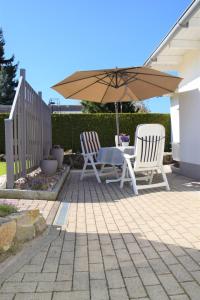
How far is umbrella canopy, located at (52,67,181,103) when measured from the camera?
8.48 m

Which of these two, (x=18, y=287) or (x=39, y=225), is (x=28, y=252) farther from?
(x=18, y=287)

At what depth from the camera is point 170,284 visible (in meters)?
2.90

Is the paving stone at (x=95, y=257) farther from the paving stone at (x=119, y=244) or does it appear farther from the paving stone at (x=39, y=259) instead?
the paving stone at (x=39, y=259)

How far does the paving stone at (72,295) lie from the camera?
272 centimetres

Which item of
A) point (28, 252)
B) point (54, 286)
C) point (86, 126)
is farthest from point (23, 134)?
point (86, 126)

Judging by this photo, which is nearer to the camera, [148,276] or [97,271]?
[148,276]

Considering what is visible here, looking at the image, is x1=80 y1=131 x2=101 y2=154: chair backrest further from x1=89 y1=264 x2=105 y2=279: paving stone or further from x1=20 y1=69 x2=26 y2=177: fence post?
x1=89 y1=264 x2=105 y2=279: paving stone

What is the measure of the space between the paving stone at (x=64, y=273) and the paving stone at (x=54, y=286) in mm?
83

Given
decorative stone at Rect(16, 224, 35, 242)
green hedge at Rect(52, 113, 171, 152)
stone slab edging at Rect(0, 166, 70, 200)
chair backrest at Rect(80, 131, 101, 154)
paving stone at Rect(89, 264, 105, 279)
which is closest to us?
paving stone at Rect(89, 264, 105, 279)

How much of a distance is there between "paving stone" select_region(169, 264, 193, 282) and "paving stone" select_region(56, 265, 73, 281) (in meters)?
0.85

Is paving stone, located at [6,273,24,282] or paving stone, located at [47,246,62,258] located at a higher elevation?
paving stone, located at [47,246,62,258]

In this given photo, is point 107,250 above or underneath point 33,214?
underneath

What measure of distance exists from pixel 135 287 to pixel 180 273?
17.4 inches

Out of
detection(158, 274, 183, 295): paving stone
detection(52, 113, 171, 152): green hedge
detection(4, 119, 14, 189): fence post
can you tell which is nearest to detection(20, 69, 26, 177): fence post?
detection(4, 119, 14, 189): fence post
